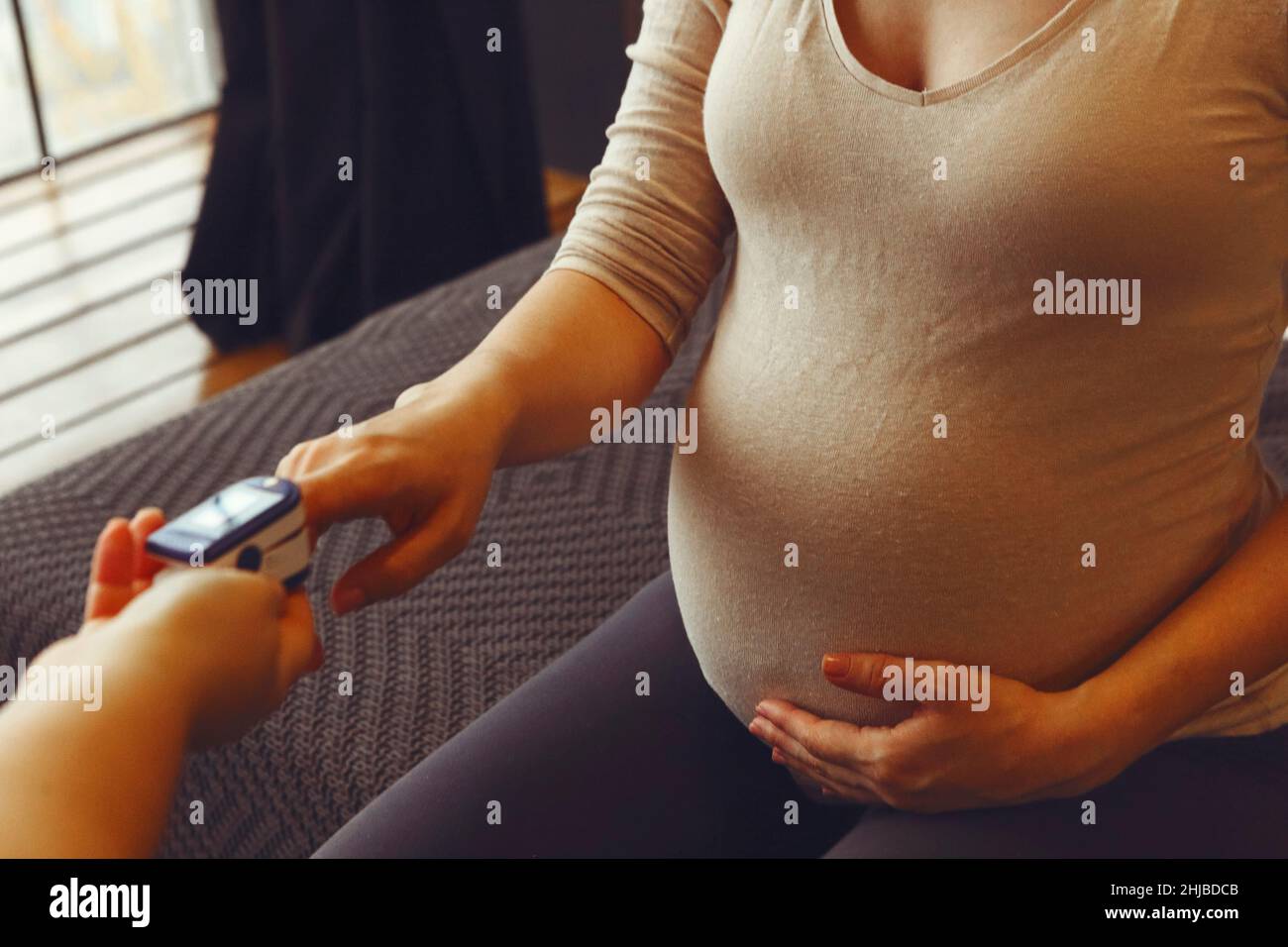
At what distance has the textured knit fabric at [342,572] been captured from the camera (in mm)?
968

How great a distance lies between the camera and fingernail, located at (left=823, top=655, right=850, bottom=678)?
0.68 meters

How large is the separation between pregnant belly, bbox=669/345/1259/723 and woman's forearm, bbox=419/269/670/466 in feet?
0.23

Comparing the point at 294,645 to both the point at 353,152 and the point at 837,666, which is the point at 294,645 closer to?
the point at 837,666

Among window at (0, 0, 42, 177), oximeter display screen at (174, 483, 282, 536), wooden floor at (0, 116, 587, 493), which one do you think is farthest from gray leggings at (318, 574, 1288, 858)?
window at (0, 0, 42, 177)

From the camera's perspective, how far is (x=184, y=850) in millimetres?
1013

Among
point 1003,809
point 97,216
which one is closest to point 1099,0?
point 1003,809

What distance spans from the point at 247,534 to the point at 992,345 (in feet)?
A: 1.11

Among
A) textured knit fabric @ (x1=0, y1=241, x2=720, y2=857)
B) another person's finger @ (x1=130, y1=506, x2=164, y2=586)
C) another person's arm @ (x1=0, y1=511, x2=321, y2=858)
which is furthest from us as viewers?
textured knit fabric @ (x1=0, y1=241, x2=720, y2=857)

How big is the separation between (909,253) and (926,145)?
5 centimetres

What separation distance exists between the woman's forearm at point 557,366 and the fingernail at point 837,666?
194 millimetres

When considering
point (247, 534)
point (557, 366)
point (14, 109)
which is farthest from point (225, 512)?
point (14, 109)

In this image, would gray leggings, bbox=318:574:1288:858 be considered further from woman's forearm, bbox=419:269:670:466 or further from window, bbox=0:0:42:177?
window, bbox=0:0:42:177

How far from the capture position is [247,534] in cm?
58

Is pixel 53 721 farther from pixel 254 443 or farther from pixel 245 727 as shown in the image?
pixel 254 443
